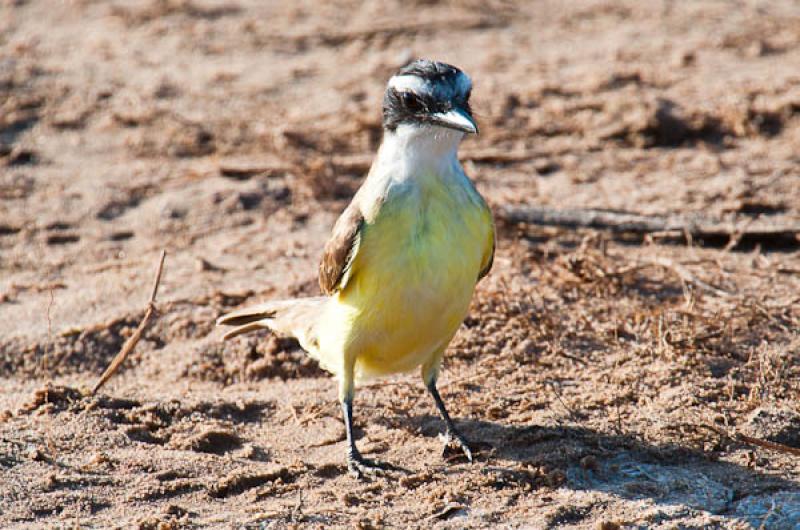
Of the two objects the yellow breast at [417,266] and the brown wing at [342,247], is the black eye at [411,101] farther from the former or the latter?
the brown wing at [342,247]

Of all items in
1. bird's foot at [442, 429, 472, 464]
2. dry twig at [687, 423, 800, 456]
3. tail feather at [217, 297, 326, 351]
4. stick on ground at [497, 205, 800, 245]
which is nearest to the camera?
dry twig at [687, 423, 800, 456]

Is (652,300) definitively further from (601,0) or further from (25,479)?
(601,0)

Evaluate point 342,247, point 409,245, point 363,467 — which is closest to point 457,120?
point 409,245

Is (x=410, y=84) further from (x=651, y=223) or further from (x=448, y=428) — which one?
(x=651, y=223)

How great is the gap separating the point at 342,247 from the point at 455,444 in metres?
1.26

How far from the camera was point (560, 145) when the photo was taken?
1019 cm

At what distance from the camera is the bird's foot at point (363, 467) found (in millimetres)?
6078

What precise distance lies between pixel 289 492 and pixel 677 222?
3826mm

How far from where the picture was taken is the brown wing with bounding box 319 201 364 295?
5957mm

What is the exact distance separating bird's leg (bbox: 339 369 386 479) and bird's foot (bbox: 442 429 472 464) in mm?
368

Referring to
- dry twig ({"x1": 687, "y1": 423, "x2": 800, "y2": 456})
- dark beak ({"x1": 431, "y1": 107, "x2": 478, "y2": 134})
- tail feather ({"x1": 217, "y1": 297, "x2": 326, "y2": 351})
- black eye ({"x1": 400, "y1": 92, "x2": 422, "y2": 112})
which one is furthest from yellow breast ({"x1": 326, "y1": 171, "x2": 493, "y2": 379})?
dry twig ({"x1": 687, "y1": 423, "x2": 800, "y2": 456})

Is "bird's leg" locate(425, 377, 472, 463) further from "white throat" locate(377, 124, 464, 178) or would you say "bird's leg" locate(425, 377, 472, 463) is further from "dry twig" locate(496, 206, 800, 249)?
"dry twig" locate(496, 206, 800, 249)

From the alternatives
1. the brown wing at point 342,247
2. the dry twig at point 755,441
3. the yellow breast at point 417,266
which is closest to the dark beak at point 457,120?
the yellow breast at point 417,266

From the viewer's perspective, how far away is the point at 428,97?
599 cm
